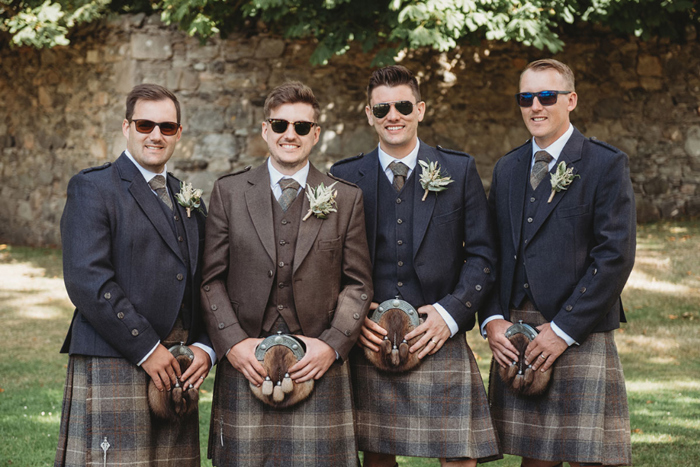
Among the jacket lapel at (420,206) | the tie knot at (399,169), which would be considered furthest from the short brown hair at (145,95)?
the jacket lapel at (420,206)

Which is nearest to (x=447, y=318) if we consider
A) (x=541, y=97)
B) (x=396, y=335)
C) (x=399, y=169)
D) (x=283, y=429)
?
(x=396, y=335)

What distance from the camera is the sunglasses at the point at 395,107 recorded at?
3.35 meters

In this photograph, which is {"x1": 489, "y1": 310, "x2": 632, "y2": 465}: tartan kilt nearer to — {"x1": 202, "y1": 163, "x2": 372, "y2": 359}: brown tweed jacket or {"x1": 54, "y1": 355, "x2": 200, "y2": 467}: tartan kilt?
{"x1": 202, "y1": 163, "x2": 372, "y2": 359}: brown tweed jacket

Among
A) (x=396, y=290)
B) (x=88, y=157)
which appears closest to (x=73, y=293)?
(x=396, y=290)

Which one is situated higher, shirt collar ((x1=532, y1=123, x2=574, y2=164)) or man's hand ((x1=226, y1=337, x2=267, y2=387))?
shirt collar ((x1=532, y1=123, x2=574, y2=164))

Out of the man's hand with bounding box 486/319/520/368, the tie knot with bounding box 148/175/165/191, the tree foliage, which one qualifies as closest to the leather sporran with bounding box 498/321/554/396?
the man's hand with bounding box 486/319/520/368

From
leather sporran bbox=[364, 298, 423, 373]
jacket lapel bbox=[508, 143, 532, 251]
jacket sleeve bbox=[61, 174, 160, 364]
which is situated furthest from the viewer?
jacket lapel bbox=[508, 143, 532, 251]

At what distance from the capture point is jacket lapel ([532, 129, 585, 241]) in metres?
3.29

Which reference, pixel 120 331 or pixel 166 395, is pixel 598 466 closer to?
pixel 166 395

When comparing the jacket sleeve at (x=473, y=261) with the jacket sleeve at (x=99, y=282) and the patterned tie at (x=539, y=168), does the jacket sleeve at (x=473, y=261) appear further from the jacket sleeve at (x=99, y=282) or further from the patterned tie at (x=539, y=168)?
the jacket sleeve at (x=99, y=282)

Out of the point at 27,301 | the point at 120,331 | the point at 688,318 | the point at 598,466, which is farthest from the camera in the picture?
the point at 27,301

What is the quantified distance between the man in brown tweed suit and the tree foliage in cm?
459

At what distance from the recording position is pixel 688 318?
7398mm

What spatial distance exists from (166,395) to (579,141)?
2.10 meters
